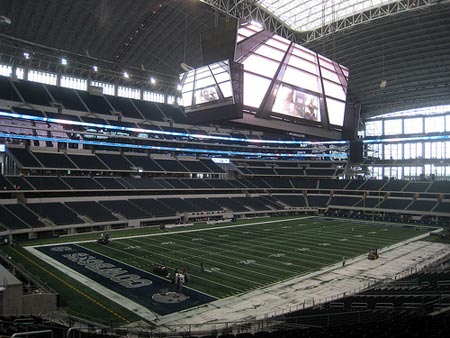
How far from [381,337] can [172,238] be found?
108 feet

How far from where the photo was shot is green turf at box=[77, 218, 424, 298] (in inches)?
1029

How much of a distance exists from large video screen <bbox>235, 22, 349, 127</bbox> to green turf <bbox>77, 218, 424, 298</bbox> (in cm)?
1152

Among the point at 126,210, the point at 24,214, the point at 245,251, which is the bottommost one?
the point at 245,251

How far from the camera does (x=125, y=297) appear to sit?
21.5 m

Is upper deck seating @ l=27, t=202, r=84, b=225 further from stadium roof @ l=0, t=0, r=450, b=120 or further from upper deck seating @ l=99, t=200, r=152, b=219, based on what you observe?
stadium roof @ l=0, t=0, r=450, b=120

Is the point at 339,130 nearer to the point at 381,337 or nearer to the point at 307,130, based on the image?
the point at 307,130

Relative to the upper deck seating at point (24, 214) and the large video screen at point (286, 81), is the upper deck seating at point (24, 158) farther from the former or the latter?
the large video screen at point (286, 81)

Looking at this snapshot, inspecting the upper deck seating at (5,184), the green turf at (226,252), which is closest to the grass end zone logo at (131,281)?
the green turf at (226,252)

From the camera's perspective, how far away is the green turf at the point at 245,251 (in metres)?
26.1

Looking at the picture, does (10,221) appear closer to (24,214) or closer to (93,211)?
(24,214)

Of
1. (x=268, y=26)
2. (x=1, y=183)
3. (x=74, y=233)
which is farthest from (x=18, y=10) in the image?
(x=268, y=26)

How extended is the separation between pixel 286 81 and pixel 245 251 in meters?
20.1

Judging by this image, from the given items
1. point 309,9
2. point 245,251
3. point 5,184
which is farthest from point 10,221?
point 309,9

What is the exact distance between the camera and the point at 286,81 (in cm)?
1780
